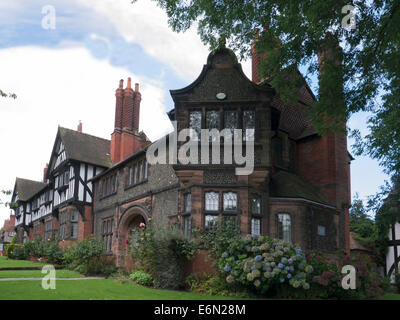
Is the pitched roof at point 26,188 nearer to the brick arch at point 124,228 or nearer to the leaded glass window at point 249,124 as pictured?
the brick arch at point 124,228

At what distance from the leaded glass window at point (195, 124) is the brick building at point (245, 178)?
0.04 meters

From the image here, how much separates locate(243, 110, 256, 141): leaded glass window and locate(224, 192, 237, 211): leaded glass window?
6.80 ft

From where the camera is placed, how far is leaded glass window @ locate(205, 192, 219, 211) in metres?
15.1

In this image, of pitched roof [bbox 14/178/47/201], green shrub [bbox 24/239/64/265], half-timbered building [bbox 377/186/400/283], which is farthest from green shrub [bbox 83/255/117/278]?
pitched roof [bbox 14/178/47/201]

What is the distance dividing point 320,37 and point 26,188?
137ft

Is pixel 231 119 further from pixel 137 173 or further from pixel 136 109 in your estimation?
pixel 136 109

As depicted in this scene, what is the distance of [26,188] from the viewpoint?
46.3 m

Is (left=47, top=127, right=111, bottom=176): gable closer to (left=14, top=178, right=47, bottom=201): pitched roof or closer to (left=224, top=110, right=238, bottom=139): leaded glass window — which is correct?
(left=14, top=178, right=47, bottom=201): pitched roof

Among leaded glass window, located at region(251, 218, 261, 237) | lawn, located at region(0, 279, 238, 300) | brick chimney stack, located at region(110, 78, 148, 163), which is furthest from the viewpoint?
brick chimney stack, located at region(110, 78, 148, 163)

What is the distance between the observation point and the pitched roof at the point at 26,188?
4472 centimetres

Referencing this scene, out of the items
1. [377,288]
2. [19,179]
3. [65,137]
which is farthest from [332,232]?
[19,179]

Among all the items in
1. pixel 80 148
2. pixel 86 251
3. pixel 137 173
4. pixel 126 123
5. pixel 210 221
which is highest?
pixel 126 123

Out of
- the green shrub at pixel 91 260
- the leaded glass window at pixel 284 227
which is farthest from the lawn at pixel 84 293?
the green shrub at pixel 91 260

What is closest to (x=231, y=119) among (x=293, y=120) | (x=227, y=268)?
(x=293, y=120)
